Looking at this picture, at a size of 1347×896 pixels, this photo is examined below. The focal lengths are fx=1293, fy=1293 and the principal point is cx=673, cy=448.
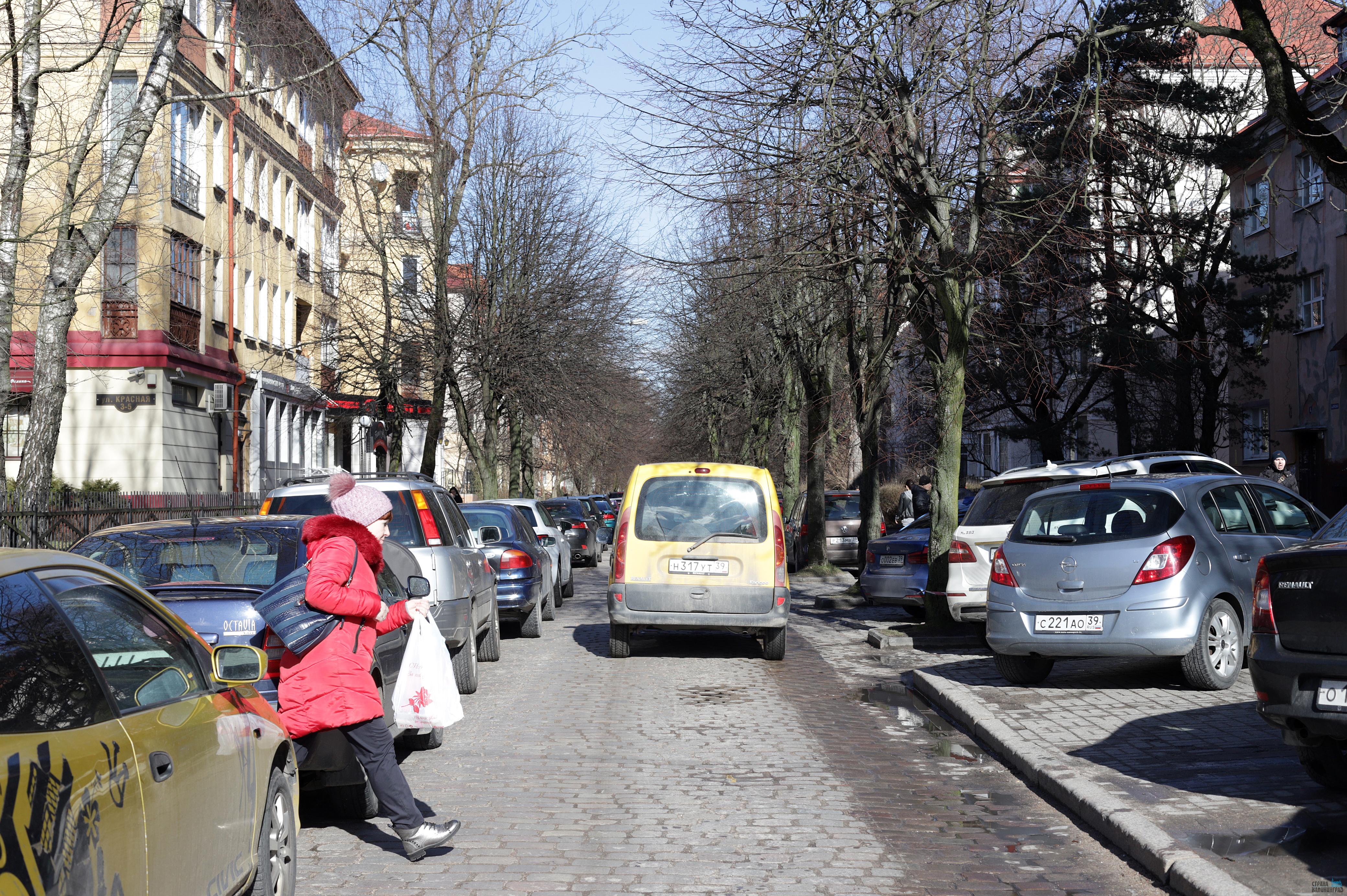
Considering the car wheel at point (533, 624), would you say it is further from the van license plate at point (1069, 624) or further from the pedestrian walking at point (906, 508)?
the pedestrian walking at point (906, 508)

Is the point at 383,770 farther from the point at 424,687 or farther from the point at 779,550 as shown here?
the point at 779,550

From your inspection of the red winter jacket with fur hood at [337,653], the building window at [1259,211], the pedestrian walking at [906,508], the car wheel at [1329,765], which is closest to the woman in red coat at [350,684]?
the red winter jacket with fur hood at [337,653]

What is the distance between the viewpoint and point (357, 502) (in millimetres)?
6008

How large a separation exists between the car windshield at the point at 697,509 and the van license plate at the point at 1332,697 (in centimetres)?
760

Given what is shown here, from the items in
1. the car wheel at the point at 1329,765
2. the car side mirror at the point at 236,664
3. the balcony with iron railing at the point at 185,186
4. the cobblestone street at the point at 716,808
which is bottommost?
the cobblestone street at the point at 716,808

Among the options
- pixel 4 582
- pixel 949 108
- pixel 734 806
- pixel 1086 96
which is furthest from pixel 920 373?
pixel 4 582

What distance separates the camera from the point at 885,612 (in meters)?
19.5

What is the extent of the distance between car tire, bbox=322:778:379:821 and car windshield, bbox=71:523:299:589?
1267 mm

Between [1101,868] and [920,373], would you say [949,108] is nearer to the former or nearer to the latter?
[1101,868]

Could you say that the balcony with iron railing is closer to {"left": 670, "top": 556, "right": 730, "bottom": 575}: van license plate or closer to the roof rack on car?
the roof rack on car

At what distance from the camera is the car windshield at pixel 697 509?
13.3 m

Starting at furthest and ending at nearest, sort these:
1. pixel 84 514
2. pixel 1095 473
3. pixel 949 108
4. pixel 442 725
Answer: pixel 84 514 < pixel 949 108 < pixel 1095 473 < pixel 442 725

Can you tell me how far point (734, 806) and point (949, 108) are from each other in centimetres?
1106

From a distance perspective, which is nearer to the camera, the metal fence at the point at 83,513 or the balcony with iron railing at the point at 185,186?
the metal fence at the point at 83,513
